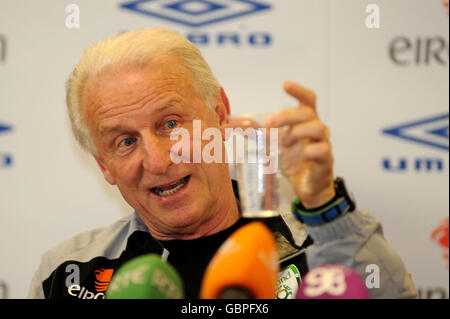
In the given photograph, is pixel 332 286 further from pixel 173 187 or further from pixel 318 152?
pixel 173 187

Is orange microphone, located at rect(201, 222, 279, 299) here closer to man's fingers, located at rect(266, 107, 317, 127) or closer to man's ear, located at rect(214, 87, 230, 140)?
man's fingers, located at rect(266, 107, 317, 127)

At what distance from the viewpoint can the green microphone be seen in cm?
73

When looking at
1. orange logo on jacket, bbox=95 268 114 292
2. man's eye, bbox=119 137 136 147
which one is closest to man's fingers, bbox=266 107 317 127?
man's eye, bbox=119 137 136 147

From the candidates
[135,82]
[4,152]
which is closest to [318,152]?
[135,82]

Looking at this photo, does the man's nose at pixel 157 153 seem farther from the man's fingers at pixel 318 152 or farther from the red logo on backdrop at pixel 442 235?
the red logo on backdrop at pixel 442 235

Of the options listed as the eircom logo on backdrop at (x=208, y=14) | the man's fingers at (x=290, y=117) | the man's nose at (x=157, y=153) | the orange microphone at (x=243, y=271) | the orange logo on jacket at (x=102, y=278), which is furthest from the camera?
the eircom logo on backdrop at (x=208, y=14)

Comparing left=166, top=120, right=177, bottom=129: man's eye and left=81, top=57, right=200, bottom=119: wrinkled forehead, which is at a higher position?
left=81, top=57, right=200, bottom=119: wrinkled forehead

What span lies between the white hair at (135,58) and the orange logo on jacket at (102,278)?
1.22 feet

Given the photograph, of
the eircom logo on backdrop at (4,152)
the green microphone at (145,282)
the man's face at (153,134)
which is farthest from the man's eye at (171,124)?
the eircom logo on backdrop at (4,152)

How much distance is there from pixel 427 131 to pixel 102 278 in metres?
1.32

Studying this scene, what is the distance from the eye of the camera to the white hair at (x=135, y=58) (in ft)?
4.46

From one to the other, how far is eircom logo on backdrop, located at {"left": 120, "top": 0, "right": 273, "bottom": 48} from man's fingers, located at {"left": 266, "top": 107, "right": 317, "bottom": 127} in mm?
1032

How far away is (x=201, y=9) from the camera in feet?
6.15

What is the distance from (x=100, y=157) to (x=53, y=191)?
0.55 m
